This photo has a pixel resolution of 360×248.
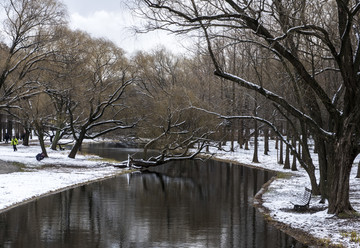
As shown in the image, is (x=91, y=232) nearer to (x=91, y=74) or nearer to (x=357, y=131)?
(x=357, y=131)

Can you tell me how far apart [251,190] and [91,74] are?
20915mm

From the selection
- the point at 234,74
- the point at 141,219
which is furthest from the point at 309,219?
the point at 234,74

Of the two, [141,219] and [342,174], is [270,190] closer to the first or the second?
[342,174]

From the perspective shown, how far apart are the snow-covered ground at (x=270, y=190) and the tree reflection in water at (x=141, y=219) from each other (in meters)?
0.83

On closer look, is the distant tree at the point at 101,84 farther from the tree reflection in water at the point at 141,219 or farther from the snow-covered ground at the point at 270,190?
the tree reflection in water at the point at 141,219

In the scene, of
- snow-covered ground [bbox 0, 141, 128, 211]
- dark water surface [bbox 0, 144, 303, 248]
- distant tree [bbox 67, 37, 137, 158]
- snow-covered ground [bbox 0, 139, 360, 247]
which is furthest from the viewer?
distant tree [bbox 67, 37, 137, 158]

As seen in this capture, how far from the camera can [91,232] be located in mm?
12516

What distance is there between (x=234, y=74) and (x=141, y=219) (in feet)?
51.3

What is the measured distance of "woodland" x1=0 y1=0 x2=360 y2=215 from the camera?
13383 millimetres

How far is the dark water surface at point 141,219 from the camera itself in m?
11.5

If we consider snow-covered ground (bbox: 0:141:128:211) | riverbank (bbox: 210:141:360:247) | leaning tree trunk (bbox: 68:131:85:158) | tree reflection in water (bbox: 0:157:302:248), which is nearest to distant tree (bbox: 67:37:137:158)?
leaning tree trunk (bbox: 68:131:85:158)

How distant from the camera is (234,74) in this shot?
28328 mm

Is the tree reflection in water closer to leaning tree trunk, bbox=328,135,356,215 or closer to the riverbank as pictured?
the riverbank

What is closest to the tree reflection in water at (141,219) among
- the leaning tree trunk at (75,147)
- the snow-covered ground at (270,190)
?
the snow-covered ground at (270,190)
